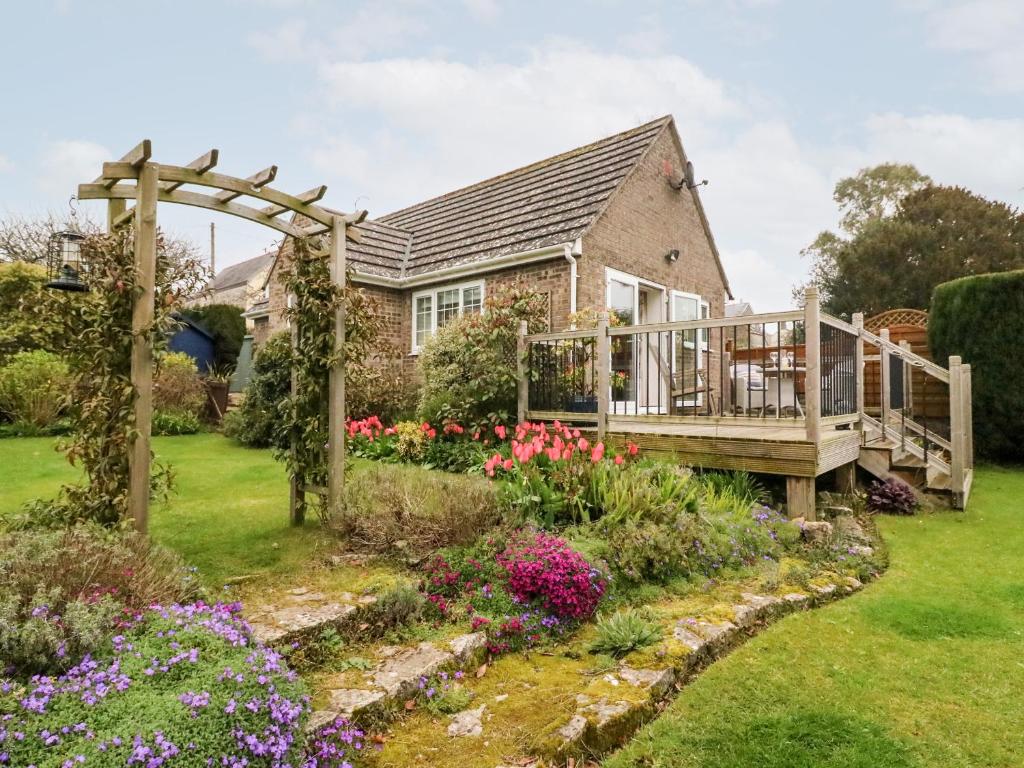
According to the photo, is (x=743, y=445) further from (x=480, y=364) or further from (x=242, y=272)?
(x=242, y=272)

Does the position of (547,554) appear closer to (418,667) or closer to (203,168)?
(418,667)

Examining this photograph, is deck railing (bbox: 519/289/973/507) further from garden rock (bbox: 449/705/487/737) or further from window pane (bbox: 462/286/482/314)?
garden rock (bbox: 449/705/487/737)

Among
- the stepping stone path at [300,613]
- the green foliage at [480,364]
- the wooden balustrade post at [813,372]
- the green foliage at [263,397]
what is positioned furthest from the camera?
the green foliage at [263,397]

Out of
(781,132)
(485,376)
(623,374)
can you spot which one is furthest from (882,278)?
(485,376)

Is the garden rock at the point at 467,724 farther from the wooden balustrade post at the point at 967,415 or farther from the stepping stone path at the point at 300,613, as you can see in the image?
the wooden balustrade post at the point at 967,415

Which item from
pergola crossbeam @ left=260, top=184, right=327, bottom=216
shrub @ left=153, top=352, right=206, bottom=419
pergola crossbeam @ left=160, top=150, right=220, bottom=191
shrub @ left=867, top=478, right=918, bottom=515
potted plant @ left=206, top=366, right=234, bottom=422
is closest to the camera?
pergola crossbeam @ left=160, top=150, right=220, bottom=191

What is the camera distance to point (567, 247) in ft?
33.2

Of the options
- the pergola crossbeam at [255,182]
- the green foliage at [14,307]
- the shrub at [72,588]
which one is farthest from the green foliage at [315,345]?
the green foliage at [14,307]

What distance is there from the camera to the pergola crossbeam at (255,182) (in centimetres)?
427

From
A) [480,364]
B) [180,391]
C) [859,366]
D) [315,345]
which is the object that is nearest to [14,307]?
[180,391]

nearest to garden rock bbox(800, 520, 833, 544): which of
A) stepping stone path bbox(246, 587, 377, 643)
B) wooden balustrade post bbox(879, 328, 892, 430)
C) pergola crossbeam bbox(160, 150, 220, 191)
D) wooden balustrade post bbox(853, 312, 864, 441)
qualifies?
wooden balustrade post bbox(853, 312, 864, 441)

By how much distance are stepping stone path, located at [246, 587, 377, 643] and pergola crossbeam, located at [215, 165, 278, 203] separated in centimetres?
289

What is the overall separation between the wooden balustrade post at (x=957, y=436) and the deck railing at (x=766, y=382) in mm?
12

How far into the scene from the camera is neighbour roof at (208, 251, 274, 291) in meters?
35.4
